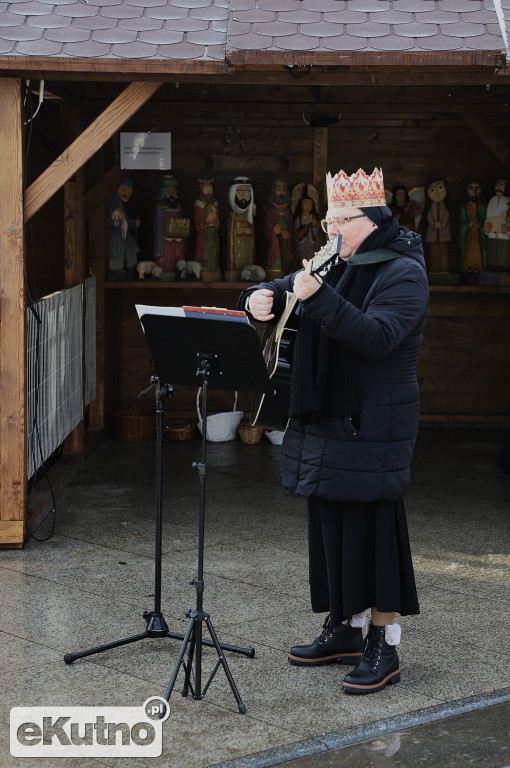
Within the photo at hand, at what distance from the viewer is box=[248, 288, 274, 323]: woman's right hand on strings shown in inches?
164

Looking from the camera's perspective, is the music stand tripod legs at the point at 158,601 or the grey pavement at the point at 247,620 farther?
the music stand tripod legs at the point at 158,601

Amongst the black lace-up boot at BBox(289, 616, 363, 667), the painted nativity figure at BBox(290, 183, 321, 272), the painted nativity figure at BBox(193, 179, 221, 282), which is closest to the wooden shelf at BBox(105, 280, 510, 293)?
the painted nativity figure at BBox(193, 179, 221, 282)

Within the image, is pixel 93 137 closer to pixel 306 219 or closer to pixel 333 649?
pixel 333 649

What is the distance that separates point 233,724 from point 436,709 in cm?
74

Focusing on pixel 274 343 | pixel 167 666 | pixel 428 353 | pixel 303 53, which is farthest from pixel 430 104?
pixel 167 666

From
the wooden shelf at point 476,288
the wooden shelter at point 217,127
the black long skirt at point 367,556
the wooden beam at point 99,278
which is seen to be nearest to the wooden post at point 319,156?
the wooden shelter at point 217,127

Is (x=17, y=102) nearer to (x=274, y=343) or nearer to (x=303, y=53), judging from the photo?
(x=303, y=53)

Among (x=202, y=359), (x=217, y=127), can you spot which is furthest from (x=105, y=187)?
(x=202, y=359)

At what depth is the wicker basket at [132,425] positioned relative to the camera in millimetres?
9406

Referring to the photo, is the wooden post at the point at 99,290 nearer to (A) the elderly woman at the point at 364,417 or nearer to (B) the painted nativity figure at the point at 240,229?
(B) the painted nativity figure at the point at 240,229

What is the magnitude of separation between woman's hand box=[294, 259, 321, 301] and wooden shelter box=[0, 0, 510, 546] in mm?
2090

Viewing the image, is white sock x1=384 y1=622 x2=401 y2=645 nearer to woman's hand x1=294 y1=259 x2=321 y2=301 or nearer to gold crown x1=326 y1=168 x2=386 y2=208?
woman's hand x1=294 y1=259 x2=321 y2=301
